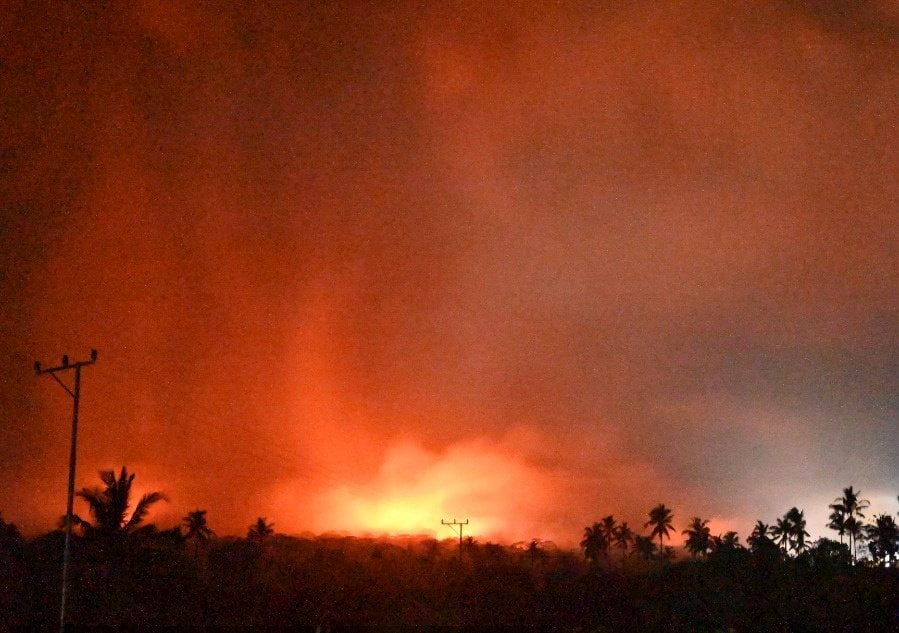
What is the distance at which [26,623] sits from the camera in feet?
103

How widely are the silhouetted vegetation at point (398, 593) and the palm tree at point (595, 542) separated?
5841 centimetres

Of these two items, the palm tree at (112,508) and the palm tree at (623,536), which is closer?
the palm tree at (112,508)

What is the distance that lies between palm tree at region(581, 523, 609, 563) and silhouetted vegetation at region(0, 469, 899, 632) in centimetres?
5841

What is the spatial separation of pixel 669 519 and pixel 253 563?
7607cm

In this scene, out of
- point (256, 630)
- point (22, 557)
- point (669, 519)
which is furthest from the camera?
point (669, 519)

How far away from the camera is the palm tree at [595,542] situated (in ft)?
371

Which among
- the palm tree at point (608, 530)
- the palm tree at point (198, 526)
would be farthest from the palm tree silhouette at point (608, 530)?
the palm tree at point (198, 526)

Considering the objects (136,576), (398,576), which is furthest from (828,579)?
(136,576)

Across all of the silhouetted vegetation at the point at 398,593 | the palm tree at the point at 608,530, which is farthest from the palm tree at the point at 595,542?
the silhouetted vegetation at the point at 398,593

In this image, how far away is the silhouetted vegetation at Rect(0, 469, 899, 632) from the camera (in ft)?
118

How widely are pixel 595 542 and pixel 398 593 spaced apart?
7172 cm

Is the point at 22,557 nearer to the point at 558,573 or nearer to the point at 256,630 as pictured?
the point at 256,630

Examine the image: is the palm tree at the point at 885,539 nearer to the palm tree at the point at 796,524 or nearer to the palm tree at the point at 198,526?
the palm tree at the point at 796,524

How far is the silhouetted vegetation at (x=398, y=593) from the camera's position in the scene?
35.9 meters
